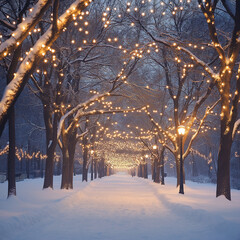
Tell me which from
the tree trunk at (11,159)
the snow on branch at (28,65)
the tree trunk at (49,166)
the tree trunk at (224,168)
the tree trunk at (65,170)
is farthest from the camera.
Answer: the tree trunk at (65,170)

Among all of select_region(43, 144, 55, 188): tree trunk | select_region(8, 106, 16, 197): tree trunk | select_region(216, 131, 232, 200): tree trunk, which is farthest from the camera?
select_region(43, 144, 55, 188): tree trunk

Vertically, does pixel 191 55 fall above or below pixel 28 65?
above

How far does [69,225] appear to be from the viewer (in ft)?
25.6

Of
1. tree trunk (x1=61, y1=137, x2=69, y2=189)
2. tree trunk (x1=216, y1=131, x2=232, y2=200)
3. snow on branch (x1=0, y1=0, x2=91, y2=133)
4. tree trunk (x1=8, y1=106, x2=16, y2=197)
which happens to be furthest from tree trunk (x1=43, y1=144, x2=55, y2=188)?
snow on branch (x1=0, y1=0, x2=91, y2=133)

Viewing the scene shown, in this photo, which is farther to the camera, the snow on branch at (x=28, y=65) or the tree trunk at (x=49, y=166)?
the tree trunk at (x=49, y=166)

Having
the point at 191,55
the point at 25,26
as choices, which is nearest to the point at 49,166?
the point at 191,55

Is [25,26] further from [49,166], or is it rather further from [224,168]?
[49,166]

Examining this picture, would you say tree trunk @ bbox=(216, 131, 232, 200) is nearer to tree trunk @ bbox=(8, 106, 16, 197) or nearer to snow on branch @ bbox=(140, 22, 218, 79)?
snow on branch @ bbox=(140, 22, 218, 79)

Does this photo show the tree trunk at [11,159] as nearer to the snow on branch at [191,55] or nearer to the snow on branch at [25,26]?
the snow on branch at [25,26]

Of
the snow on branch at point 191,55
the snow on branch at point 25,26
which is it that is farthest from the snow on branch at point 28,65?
the snow on branch at point 191,55

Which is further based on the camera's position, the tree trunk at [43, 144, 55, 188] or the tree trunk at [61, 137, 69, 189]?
the tree trunk at [61, 137, 69, 189]

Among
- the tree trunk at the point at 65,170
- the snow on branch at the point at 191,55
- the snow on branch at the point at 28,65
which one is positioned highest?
the snow on branch at the point at 191,55

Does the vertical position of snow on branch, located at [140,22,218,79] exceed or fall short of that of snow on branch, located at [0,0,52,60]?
it exceeds it

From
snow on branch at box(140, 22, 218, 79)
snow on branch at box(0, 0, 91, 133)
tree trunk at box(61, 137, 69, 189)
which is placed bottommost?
tree trunk at box(61, 137, 69, 189)
